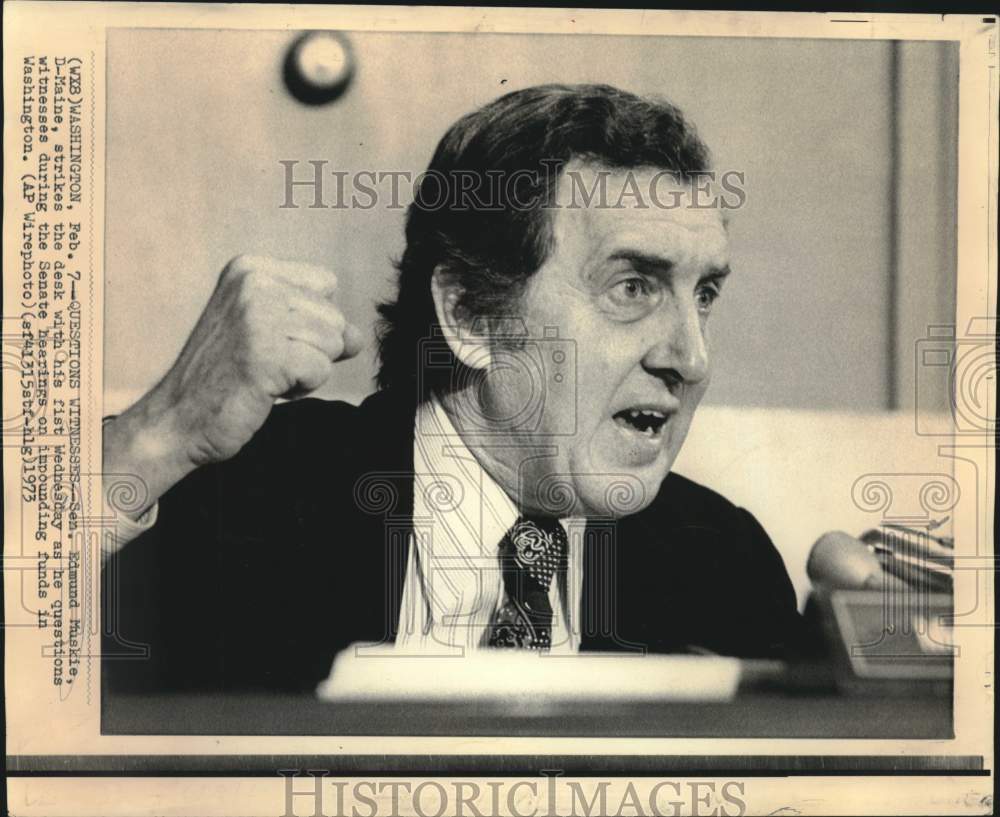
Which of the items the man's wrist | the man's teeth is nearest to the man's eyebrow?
the man's teeth

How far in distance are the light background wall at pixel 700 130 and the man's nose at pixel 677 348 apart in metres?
0.07

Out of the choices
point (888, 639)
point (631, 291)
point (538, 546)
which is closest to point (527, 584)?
point (538, 546)

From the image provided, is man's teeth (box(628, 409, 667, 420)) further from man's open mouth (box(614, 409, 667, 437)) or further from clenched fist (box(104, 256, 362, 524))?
clenched fist (box(104, 256, 362, 524))

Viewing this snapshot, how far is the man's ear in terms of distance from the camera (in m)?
2.12

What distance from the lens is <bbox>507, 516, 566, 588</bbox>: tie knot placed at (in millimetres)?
Answer: 2148

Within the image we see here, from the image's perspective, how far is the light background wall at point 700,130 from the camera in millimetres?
2145

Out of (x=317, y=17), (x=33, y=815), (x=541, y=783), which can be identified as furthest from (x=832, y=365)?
(x=33, y=815)

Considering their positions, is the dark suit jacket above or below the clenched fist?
below

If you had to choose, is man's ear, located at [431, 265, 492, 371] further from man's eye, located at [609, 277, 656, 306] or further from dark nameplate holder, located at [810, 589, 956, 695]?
dark nameplate holder, located at [810, 589, 956, 695]

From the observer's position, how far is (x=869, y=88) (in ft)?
7.22

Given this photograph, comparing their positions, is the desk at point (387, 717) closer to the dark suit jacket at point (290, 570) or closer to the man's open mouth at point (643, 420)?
the dark suit jacket at point (290, 570)

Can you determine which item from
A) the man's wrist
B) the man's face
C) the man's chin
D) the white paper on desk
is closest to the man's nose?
the man's face

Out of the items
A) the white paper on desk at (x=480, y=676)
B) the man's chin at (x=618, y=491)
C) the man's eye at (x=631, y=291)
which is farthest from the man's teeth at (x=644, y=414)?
the white paper on desk at (x=480, y=676)

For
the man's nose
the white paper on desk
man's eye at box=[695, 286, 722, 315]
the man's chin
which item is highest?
man's eye at box=[695, 286, 722, 315]
